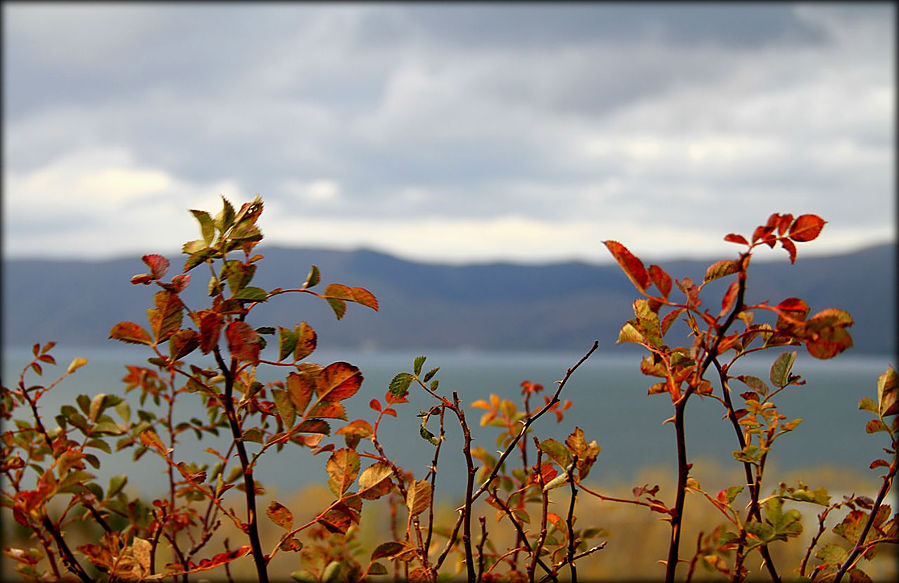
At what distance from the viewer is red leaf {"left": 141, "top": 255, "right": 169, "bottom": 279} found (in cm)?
64

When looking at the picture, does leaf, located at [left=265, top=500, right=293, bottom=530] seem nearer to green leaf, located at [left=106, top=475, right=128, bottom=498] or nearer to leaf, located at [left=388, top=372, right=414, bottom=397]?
leaf, located at [left=388, top=372, right=414, bottom=397]

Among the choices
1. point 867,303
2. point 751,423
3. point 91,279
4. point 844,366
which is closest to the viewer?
point 751,423

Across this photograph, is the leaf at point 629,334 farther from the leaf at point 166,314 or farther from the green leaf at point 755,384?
the leaf at point 166,314

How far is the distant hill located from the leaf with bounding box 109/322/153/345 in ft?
248

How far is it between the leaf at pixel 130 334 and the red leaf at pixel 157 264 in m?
0.05

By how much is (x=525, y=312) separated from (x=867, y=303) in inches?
1842

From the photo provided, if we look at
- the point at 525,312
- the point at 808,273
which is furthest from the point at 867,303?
the point at 525,312

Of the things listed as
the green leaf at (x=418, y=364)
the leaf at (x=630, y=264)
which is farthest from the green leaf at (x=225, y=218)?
the leaf at (x=630, y=264)

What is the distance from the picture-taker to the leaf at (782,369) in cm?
73

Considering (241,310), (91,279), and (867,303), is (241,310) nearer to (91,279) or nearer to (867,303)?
(91,279)

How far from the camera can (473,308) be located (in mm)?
105938

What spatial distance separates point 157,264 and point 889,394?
2.29 feet

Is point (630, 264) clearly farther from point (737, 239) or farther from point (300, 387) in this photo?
point (300, 387)

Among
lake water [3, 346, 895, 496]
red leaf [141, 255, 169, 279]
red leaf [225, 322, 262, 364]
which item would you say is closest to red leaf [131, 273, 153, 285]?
red leaf [141, 255, 169, 279]
